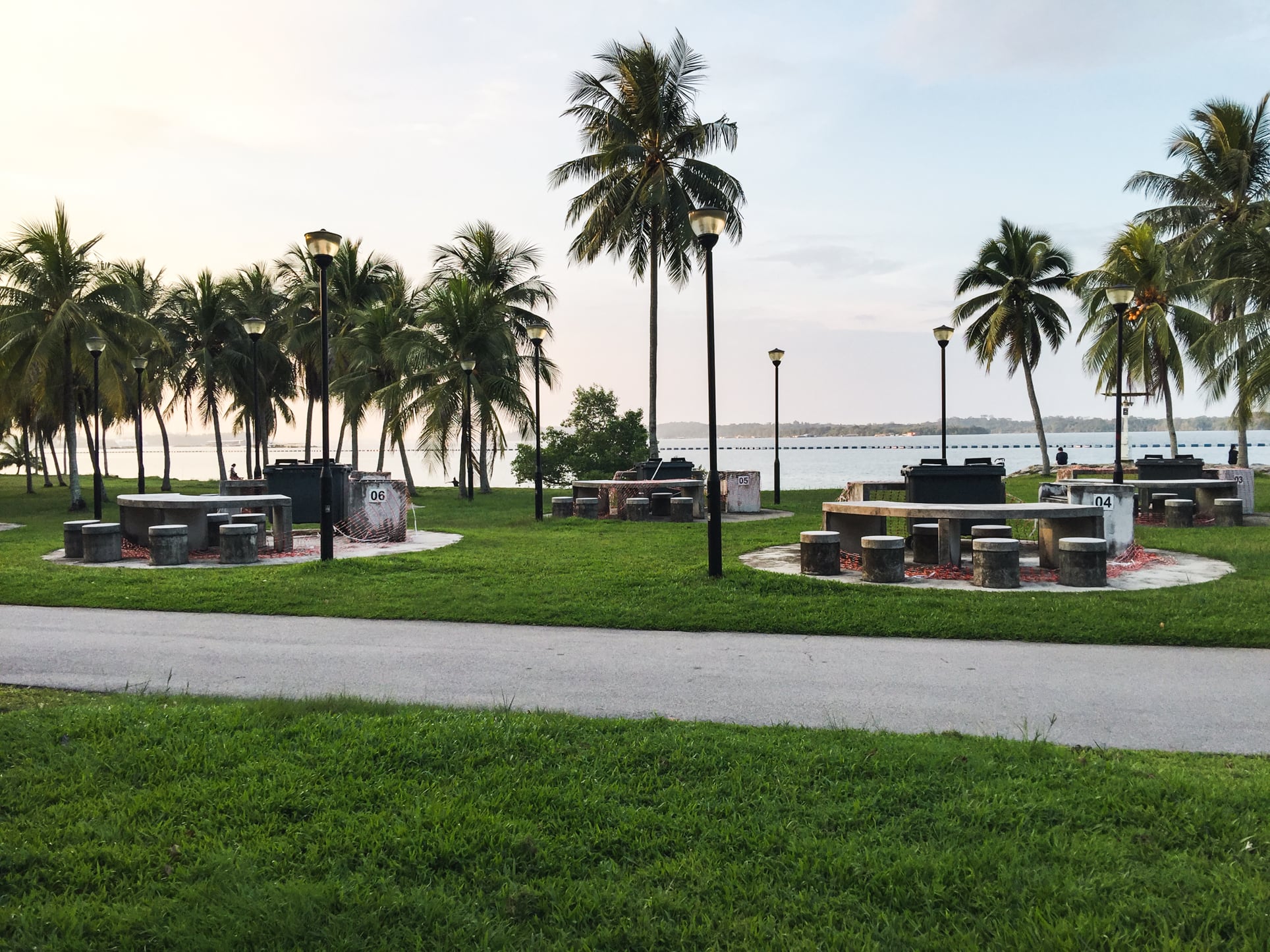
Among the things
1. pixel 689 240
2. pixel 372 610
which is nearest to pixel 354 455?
pixel 689 240

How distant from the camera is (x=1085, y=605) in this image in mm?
Result: 8375

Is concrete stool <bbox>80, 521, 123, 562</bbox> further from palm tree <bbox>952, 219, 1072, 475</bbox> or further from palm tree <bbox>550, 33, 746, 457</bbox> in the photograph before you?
palm tree <bbox>952, 219, 1072, 475</bbox>

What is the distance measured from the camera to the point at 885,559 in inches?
401

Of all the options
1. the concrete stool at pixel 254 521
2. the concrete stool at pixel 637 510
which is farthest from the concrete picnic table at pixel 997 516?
the concrete stool at pixel 254 521

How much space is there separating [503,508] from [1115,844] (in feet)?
76.3

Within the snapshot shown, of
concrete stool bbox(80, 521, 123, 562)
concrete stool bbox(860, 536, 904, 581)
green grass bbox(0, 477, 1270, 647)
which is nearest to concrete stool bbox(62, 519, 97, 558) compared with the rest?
concrete stool bbox(80, 521, 123, 562)

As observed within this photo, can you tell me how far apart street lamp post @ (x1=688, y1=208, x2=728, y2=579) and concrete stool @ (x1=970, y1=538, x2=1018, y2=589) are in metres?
2.97

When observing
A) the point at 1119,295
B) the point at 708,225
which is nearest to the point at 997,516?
the point at 708,225

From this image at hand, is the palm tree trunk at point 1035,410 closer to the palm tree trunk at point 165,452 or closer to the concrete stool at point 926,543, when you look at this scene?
the concrete stool at point 926,543

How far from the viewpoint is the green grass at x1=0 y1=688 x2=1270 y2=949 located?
Answer: 2750 millimetres

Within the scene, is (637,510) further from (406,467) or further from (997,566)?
(406,467)

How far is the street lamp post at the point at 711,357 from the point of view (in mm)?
10219

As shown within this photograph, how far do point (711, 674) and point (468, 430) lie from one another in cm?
2341

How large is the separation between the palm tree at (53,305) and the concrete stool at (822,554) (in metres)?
24.2
